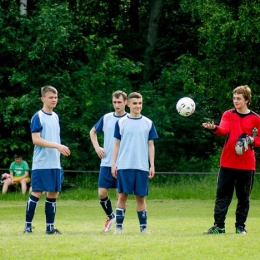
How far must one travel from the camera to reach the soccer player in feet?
38.6

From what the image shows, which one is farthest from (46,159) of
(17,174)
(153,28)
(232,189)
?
(153,28)

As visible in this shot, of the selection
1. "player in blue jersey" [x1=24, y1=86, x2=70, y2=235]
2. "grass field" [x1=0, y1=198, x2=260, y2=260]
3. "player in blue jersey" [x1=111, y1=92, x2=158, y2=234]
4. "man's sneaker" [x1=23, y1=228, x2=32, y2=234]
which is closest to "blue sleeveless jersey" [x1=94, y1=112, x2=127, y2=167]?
"grass field" [x1=0, y1=198, x2=260, y2=260]

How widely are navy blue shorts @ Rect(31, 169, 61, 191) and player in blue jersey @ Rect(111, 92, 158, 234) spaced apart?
802mm

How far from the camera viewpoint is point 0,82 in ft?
93.0

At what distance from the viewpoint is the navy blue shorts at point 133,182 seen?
1209cm

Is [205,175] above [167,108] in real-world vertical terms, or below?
below

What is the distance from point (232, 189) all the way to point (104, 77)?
17364 mm

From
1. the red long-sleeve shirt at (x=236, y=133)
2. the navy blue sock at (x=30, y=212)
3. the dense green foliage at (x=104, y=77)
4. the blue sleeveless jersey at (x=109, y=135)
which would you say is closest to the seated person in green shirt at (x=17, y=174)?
the dense green foliage at (x=104, y=77)

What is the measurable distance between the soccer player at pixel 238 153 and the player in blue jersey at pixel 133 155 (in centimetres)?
97

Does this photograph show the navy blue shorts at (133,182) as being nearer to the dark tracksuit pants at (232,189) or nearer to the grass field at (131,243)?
the grass field at (131,243)

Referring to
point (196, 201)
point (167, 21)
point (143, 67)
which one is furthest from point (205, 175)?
point (167, 21)

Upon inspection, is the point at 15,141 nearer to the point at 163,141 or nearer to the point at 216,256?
the point at 163,141

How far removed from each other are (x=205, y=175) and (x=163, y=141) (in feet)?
11.0

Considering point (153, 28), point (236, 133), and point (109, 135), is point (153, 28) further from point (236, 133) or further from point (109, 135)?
point (236, 133)
